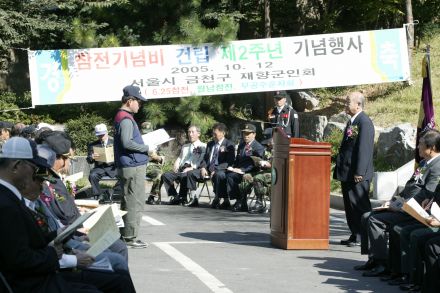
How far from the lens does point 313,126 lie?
2388 centimetres

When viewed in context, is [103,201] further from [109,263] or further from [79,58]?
[109,263]

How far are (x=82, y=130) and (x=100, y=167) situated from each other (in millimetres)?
6919

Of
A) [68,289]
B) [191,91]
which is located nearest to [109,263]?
[68,289]

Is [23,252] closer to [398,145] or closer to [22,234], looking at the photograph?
[22,234]

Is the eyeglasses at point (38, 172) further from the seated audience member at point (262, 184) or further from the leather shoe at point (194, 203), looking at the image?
the leather shoe at point (194, 203)

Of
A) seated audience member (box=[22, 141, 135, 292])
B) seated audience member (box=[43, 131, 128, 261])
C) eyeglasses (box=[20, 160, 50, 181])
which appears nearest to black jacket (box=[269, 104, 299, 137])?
seated audience member (box=[43, 131, 128, 261])

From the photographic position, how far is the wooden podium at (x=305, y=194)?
Result: 1108 centimetres

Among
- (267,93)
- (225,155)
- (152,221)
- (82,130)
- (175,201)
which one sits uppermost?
(267,93)

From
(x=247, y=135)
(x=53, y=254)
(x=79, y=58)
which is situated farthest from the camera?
(x=79, y=58)

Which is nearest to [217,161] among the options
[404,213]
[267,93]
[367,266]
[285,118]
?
[285,118]

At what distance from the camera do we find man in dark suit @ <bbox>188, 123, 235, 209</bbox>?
1711 cm

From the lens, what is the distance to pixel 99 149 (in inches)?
676

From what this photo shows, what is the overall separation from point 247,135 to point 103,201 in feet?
9.70

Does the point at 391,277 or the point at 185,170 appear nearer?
the point at 391,277
